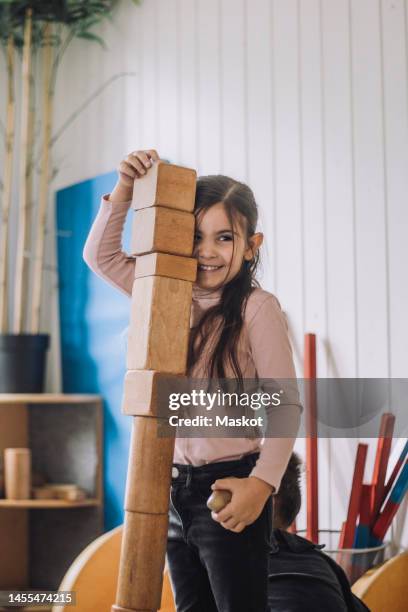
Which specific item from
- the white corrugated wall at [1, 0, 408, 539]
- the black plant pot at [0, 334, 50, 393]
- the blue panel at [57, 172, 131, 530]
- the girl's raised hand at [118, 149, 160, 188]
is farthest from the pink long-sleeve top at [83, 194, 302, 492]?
the black plant pot at [0, 334, 50, 393]

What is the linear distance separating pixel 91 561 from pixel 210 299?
673 millimetres

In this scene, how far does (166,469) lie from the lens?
945 millimetres

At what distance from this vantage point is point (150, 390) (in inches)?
36.5

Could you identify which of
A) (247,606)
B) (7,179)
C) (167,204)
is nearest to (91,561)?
(247,606)

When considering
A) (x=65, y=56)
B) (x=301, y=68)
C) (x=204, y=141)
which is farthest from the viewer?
(x=65, y=56)

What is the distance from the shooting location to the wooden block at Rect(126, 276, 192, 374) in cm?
94

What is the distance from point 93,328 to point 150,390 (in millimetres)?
1942

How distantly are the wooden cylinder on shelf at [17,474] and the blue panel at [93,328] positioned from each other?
27cm

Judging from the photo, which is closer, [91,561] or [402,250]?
[91,561]

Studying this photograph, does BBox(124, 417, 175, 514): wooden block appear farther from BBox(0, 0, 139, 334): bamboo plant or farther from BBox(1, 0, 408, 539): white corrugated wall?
BBox(0, 0, 139, 334): bamboo plant

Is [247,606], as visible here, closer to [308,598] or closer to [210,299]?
[308,598]

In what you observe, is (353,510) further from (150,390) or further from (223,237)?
(150,390)

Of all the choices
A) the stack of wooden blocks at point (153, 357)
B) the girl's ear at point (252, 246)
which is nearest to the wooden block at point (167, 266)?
the stack of wooden blocks at point (153, 357)

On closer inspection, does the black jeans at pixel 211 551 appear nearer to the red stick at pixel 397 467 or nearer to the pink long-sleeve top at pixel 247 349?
the pink long-sleeve top at pixel 247 349
